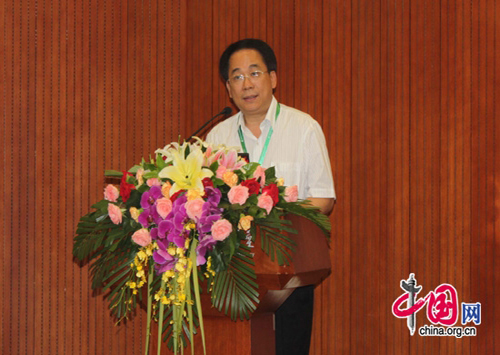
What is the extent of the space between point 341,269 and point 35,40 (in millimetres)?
2382

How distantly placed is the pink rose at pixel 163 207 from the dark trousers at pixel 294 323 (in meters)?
1.01

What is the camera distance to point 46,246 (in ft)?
12.4

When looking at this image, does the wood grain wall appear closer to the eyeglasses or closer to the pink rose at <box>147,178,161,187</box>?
the eyeglasses

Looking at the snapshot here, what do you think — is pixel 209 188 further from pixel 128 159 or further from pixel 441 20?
pixel 441 20

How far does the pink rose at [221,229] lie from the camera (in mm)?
1664

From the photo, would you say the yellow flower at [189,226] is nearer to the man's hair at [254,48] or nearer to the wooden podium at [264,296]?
the wooden podium at [264,296]

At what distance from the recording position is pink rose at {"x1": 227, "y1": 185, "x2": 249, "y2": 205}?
1.73m

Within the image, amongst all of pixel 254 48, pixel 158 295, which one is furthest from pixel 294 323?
pixel 254 48

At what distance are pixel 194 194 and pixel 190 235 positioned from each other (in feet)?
0.41

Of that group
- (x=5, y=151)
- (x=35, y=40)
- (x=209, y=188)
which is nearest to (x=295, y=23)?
(x=35, y=40)

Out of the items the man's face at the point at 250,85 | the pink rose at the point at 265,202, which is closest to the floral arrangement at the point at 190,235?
the pink rose at the point at 265,202

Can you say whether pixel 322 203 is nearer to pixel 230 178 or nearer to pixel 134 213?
pixel 230 178

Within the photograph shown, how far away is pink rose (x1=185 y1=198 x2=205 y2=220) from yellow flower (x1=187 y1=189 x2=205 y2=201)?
0.05 ft

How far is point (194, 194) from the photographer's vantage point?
67.0 inches
